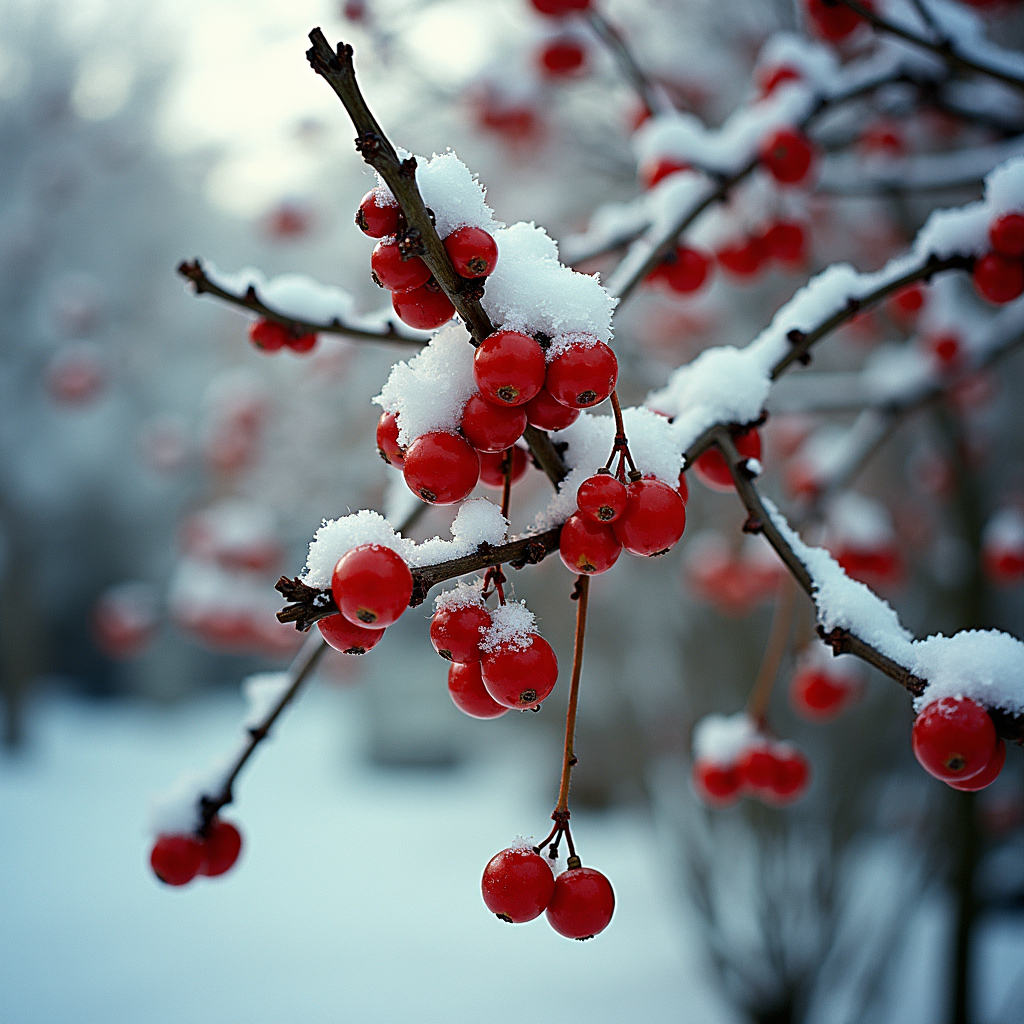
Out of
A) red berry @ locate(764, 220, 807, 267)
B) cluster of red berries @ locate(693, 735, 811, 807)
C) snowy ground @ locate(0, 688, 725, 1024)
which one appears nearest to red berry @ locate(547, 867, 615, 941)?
cluster of red berries @ locate(693, 735, 811, 807)

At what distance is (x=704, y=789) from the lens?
1620 millimetres

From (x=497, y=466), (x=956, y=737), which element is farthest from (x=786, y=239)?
(x=956, y=737)

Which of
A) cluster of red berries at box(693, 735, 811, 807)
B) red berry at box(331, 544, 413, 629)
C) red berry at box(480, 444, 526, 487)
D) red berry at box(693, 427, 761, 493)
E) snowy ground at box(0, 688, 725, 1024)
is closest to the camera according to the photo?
red berry at box(331, 544, 413, 629)

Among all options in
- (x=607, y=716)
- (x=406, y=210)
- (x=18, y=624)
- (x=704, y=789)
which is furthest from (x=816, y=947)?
(x=18, y=624)

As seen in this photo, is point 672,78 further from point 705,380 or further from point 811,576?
point 811,576

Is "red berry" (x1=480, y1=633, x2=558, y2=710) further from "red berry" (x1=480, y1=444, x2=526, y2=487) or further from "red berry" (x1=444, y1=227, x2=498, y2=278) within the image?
"red berry" (x1=444, y1=227, x2=498, y2=278)

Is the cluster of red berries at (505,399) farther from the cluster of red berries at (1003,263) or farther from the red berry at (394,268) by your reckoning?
the cluster of red berries at (1003,263)

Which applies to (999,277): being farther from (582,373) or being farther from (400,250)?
(400,250)

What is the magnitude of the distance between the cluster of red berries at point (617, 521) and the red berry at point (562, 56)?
7.39 feet

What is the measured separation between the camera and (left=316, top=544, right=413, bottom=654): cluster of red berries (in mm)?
646

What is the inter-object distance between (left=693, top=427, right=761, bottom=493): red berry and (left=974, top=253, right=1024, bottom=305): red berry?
484 mm

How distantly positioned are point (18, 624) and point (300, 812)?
3643 millimetres

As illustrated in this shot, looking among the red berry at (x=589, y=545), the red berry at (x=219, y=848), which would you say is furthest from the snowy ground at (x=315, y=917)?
the red berry at (x=589, y=545)

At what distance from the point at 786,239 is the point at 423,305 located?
1461mm
